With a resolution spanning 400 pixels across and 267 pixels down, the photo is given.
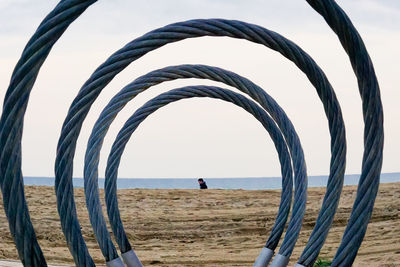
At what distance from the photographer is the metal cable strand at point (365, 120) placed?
2.56 m

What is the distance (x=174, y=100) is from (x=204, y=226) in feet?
22.6

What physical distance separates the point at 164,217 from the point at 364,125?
27.9ft

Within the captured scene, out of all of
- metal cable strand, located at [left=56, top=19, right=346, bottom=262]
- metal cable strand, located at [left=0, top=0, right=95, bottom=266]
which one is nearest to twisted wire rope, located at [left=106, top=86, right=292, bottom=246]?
metal cable strand, located at [left=56, top=19, right=346, bottom=262]

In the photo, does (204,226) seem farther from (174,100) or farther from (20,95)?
(20,95)

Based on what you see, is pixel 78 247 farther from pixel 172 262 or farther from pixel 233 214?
pixel 233 214

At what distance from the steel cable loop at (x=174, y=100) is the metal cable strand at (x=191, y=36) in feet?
2.67

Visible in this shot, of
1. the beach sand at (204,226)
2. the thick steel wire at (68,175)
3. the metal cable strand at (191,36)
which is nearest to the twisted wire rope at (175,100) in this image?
the metal cable strand at (191,36)

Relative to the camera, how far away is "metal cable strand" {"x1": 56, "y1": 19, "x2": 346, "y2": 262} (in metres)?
2.87

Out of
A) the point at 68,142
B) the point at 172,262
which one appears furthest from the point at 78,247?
the point at 172,262

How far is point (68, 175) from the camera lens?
2789 mm

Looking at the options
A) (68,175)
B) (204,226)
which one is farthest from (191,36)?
(204,226)

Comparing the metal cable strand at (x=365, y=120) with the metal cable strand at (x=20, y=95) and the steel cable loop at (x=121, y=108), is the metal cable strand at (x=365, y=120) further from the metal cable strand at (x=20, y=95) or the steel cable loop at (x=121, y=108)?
the steel cable loop at (x=121, y=108)

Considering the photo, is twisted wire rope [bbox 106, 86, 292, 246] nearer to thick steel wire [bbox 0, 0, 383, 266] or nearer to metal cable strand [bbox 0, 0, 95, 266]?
thick steel wire [bbox 0, 0, 383, 266]

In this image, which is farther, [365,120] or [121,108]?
[121,108]
